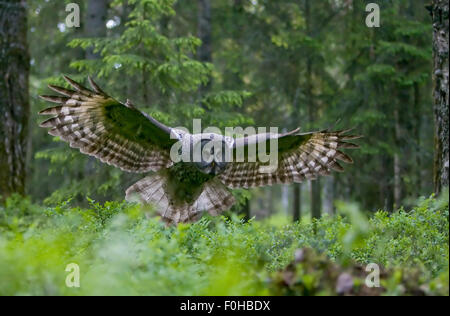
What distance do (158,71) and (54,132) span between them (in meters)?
3.84

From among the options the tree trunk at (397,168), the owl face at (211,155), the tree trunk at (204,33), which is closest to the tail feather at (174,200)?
the owl face at (211,155)

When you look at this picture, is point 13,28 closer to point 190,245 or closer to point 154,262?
point 190,245

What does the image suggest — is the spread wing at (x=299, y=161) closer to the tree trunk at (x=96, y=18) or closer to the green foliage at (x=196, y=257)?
the green foliage at (x=196, y=257)

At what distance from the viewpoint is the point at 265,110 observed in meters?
18.1

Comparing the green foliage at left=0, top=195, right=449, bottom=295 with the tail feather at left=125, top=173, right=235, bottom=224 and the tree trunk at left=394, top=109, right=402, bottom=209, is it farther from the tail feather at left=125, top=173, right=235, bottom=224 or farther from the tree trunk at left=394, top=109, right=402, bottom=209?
the tree trunk at left=394, top=109, right=402, bottom=209

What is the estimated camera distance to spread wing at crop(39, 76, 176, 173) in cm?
703

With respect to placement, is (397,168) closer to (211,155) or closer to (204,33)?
(204,33)

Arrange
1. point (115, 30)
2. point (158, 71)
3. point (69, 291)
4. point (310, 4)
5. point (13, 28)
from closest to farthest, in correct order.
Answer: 1. point (69, 291)
2. point (13, 28)
3. point (158, 71)
4. point (115, 30)
5. point (310, 4)

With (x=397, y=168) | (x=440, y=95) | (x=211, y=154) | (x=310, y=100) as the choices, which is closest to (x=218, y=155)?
(x=211, y=154)

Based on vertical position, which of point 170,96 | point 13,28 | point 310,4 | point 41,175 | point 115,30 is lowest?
point 41,175

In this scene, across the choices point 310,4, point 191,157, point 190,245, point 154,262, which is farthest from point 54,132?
point 310,4

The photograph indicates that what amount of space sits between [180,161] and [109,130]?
1203mm

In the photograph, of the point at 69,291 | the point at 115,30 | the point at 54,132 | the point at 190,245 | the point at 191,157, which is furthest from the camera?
the point at 115,30

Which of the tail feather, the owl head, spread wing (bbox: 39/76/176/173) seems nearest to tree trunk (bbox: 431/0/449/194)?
the owl head
